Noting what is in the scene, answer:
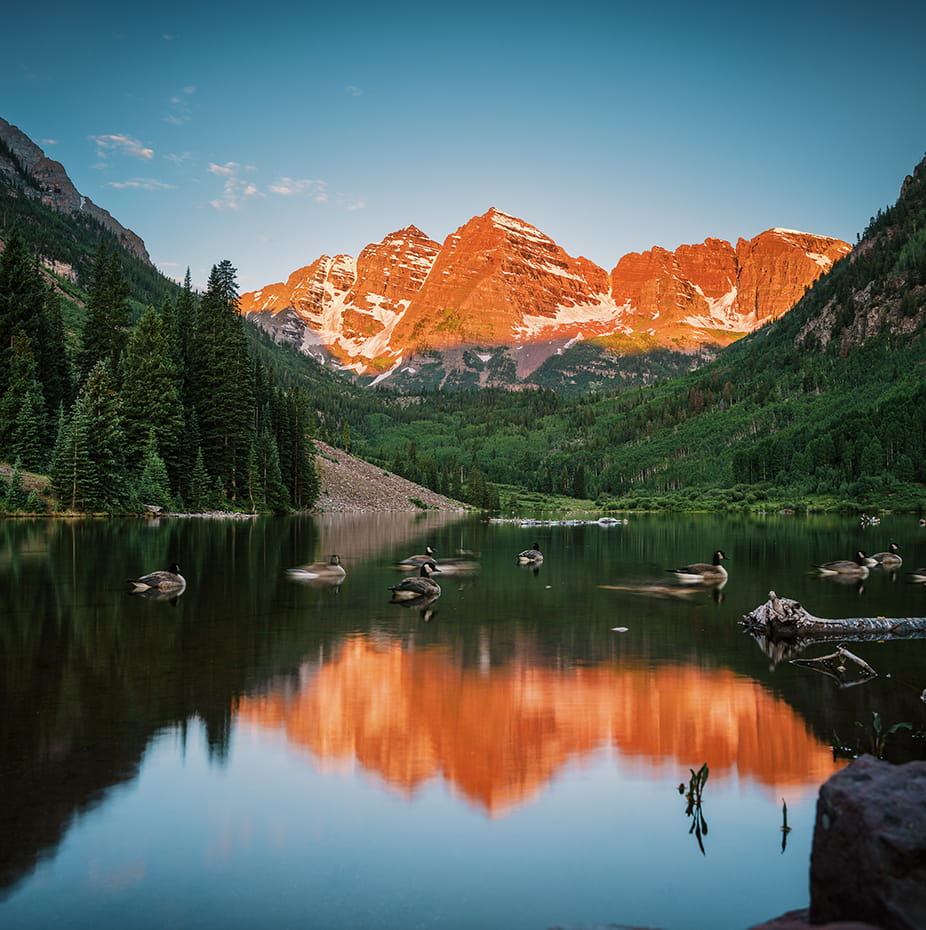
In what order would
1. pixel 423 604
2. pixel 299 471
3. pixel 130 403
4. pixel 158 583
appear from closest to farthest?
pixel 158 583 < pixel 423 604 < pixel 130 403 < pixel 299 471

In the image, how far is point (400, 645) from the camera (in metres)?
23.4

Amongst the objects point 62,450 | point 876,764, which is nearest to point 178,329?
point 62,450

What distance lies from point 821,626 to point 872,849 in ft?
66.0

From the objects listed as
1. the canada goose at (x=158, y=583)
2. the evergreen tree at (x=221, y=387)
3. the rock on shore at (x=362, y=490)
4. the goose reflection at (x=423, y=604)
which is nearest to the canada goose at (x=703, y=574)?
the goose reflection at (x=423, y=604)

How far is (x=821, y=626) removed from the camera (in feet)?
80.3

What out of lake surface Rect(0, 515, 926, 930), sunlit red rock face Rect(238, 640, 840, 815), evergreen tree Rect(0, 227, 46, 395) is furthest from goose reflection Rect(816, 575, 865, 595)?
evergreen tree Rect(0, 227, 46, 395)

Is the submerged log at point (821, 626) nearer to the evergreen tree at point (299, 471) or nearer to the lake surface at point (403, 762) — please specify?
the lake surface at point (403, 762)

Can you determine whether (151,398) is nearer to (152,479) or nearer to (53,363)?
(152,479)

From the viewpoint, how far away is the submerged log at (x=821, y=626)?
79.9 feet

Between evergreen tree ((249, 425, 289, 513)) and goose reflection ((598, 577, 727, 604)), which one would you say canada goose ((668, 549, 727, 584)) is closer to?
goose reflection ((598, 577, 727, 604))

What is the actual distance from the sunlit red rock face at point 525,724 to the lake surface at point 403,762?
0.26ft

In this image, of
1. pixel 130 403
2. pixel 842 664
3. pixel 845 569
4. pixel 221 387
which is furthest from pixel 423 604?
pixel 221 387

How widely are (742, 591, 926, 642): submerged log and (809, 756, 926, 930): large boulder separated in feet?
61.5

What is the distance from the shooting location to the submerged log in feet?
79.9
